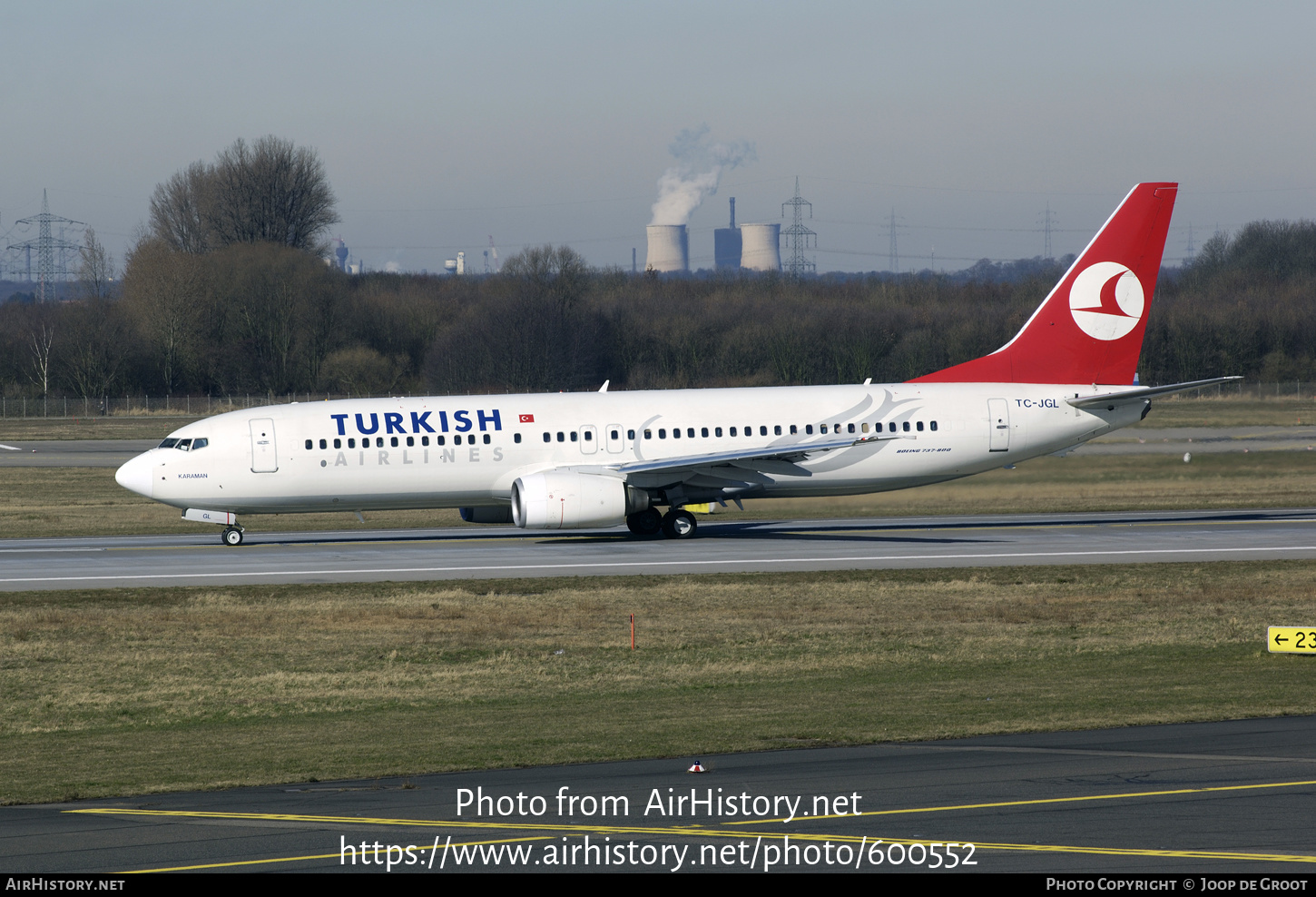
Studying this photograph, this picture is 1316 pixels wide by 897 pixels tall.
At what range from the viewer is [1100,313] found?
4041 centimetres

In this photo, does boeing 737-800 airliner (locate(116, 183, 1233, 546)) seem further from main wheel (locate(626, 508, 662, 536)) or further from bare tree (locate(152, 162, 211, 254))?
bare tree (locate(152, 162, 211, 254))

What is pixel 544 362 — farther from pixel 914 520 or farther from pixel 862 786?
pixel 862 786

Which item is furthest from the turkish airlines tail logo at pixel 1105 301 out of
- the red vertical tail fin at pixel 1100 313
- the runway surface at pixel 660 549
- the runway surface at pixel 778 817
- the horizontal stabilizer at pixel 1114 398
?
the runway surface at pixel 778 817

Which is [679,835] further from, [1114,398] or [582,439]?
[1114,398]

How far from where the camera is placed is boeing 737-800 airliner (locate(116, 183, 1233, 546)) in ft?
122

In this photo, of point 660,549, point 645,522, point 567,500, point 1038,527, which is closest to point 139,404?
point 645,522

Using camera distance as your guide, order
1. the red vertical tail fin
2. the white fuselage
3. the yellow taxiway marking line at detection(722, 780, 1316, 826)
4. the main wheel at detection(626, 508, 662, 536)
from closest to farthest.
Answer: the yellow taxiway marking line at detection(722, 780, 1316, 826), the white fuselage, the main wheel at detection(626, 508, 662, 536), the red vertical tail fin

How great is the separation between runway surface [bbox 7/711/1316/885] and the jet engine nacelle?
2100 centimetres

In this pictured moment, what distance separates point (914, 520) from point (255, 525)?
21555 mm

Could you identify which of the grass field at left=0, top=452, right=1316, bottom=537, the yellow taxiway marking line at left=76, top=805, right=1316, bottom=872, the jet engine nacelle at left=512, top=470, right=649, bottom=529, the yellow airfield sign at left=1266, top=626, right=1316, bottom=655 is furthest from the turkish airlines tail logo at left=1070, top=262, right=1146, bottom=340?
the yellow taxiway marking line at left=76, top=805, right=1316, bottom=872

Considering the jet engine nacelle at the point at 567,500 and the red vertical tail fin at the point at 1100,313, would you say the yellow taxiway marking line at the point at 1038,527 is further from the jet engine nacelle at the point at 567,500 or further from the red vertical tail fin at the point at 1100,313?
the jet engine nacelle at the point at 567,500

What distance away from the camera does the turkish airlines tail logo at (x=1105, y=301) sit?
40.4 m

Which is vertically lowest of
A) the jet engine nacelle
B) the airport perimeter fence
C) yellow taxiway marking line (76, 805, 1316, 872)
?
yellow taxiway marking line (76, 805, 1316, 872)
